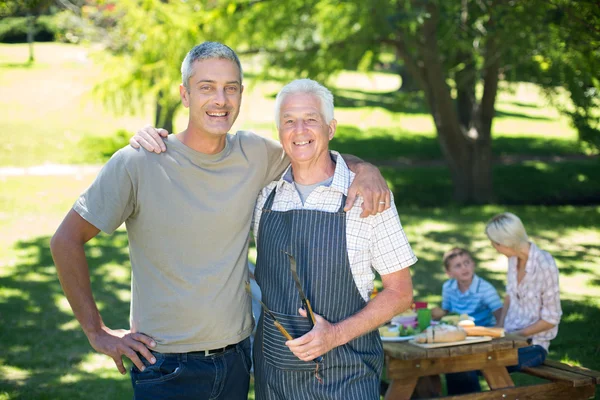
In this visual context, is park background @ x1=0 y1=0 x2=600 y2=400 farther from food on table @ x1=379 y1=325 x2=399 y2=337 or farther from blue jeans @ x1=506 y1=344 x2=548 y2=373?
food on table @ x1=379 y1=325 x2=399 y2=337

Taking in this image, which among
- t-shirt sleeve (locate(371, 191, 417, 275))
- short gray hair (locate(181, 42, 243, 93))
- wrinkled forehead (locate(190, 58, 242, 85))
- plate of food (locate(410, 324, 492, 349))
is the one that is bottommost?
plate of food (locate(410, 324, 492, 349))

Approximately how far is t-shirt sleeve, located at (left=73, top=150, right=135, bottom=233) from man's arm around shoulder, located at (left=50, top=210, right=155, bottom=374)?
0.06m

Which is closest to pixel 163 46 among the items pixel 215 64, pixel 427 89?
pixel 427 89

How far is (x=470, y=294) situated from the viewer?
18.5 ft

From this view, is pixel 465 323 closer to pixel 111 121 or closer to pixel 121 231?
pixel 121 231

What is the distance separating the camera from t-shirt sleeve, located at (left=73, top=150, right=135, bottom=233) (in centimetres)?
287

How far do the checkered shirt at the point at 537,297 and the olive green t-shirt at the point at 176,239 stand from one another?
2643mm

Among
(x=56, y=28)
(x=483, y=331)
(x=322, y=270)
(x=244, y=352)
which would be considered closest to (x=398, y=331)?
(x=483, y=331)

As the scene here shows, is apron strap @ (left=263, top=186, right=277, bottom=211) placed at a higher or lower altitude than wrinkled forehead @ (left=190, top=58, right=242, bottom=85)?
lower

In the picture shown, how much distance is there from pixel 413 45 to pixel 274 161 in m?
9.48

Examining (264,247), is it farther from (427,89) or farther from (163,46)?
(427,89)

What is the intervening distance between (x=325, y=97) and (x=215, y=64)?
1.53 ft

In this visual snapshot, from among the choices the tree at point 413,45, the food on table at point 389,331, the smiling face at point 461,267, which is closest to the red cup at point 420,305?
the smiling face at point 461,267

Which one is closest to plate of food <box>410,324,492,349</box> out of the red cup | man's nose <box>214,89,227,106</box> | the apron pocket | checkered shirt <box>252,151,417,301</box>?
the red cup
